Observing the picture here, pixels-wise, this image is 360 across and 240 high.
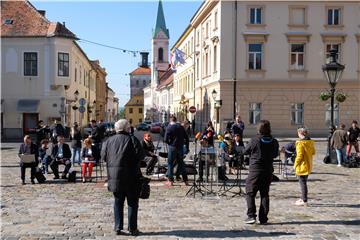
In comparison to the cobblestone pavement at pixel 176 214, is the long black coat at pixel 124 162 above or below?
above

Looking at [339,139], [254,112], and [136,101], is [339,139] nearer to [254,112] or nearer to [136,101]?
[254,112]

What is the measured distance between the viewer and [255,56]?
123 ft

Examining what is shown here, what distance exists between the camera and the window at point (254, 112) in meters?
37.8

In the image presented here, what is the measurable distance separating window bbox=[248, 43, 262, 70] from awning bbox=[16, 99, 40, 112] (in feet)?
51.6

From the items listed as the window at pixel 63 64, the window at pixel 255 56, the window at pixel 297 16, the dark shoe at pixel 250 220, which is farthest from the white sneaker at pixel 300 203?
the window at pixel 63 64

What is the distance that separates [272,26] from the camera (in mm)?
37500

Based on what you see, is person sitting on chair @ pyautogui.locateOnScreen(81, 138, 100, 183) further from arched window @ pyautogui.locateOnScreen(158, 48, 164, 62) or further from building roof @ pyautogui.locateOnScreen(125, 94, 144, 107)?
building roof @ pyautogui.locateOnScreen(125, 94, 144, 107)

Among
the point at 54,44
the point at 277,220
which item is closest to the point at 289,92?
the point at 54,44

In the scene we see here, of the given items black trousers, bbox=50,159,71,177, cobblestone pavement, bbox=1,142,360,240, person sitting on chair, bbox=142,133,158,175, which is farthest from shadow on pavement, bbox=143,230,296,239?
black trousers, bbox=50,159,71,177

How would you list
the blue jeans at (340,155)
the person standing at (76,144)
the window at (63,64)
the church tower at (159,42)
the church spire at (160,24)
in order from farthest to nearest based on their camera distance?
the church tower at (159,42) < the church spire at (160,24) < the window at (63,64) < the blue jeans at (340,155) < the person standing at (76,144)

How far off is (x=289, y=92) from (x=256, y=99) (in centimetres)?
244

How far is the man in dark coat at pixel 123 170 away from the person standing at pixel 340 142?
38.8 feet

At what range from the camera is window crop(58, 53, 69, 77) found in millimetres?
38625

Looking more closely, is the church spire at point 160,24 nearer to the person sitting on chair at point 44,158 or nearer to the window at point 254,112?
the window at point 254,112
